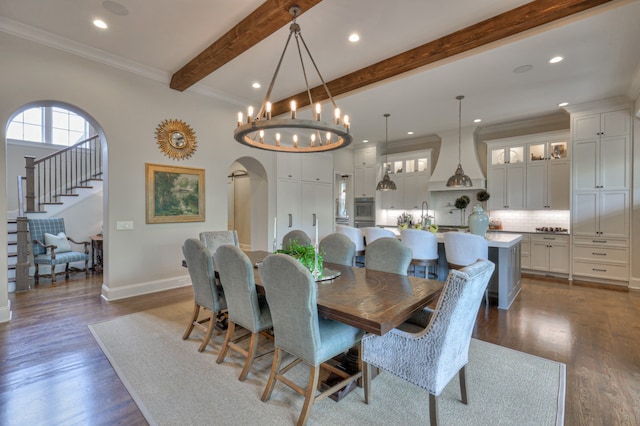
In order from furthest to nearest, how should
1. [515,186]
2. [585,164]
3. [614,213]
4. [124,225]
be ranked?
[515,186]
[585,164]
[614,213]
[124,225]

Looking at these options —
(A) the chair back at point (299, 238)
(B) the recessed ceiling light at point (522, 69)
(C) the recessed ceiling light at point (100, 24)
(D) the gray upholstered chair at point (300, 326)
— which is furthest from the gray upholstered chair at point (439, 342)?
(C) the recessed ceiling light at point (100, 24)

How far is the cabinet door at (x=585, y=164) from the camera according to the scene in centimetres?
508

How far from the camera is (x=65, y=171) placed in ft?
21.9

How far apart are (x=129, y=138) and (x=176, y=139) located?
0.66m

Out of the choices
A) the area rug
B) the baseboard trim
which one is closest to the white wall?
the baseboard trim

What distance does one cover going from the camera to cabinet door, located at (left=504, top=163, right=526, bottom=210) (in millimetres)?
5992

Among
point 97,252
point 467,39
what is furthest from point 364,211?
point 97,252

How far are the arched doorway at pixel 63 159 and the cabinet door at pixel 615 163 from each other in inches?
352

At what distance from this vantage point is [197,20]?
312 centimetres

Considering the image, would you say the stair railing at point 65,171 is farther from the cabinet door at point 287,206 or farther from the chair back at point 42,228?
the cabinet door at point 287,206

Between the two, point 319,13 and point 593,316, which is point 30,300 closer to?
point 319,13

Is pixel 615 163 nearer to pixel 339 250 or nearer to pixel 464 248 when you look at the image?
pixel 464 248

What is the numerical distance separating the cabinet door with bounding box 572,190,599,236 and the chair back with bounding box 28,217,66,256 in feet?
31.1

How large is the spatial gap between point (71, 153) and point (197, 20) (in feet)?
19.1
